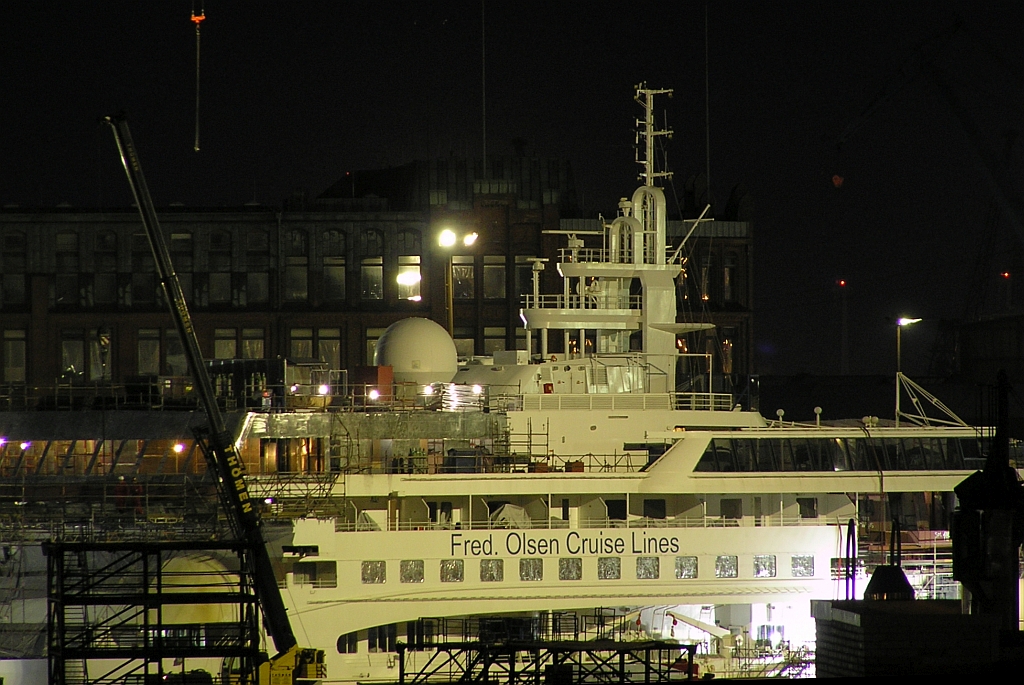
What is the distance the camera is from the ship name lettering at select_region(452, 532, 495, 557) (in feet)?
136

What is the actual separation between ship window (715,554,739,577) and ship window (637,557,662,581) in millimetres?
1888

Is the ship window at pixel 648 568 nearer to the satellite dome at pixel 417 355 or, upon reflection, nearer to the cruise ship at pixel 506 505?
the cruise ship at pixel 506 505

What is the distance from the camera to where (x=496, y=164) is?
79438 millimetres

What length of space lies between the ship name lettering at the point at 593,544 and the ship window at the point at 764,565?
4.24 metres

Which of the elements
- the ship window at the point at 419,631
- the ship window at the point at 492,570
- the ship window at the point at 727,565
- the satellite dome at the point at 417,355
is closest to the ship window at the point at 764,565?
the ship window at the point at 727,565

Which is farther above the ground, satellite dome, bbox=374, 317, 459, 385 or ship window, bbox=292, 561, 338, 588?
satellite dome, bbox=374, 317, 459, 385

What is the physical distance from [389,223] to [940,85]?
1242 inches

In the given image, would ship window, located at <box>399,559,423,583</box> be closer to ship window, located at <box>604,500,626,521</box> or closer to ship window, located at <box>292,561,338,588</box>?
ship window, located at <box>292,561,338,588</box>

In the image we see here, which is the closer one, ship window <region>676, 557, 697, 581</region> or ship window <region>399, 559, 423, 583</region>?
ship window <region>399, 559, 423, 583</region>

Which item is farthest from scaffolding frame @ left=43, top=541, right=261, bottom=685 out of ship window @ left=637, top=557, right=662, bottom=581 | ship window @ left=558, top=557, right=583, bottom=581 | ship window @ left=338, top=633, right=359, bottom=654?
ship window @ left=637, top=557, right=662, bottom=581

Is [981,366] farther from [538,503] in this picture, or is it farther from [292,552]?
[292,552]

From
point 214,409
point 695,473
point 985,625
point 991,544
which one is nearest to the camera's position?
point 985,625

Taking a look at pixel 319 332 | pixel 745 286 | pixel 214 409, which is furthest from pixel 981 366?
pixel 214 409

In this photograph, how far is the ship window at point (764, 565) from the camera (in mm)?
42812
